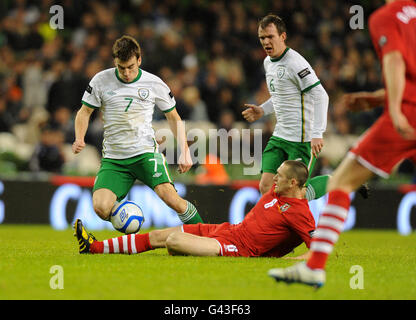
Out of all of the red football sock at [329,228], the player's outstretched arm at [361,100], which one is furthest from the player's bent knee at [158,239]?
Result: the player's outstretched arm at [361,100]

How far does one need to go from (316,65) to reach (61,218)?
24.3 ft

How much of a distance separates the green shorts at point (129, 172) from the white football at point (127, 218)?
31cm

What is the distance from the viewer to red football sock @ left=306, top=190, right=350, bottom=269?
196 inches

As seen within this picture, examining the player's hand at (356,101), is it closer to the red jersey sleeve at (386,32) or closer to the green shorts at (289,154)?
the red jersey sleeve at (386,32)

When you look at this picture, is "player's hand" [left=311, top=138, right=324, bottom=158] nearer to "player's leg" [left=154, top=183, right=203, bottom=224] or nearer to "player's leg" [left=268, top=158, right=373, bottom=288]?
"player's leg" [left=154, top=183, right=203, bottom=224]

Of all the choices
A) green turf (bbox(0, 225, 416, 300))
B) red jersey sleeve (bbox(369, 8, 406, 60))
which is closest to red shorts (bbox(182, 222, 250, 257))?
green turf (bbox(0, 225, 416, 300))

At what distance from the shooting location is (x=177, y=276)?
5.71m

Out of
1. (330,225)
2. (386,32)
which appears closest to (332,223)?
(330,225)

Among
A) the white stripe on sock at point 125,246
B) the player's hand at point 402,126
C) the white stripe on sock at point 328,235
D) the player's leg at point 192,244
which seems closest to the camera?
the player's hand at point 402,126

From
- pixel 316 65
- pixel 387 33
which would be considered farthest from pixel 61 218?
pixel 387 33

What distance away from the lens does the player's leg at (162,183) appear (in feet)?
25.6

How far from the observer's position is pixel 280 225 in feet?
22.5

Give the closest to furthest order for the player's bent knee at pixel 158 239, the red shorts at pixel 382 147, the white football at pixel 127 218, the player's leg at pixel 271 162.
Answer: the red shorts at pixel 382 147
the player's bent knee at pixel 158 239
the white football at pixel 127 218
the player's leg at pixel 271 162

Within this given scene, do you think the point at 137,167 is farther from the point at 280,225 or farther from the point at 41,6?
the point at 41,6
